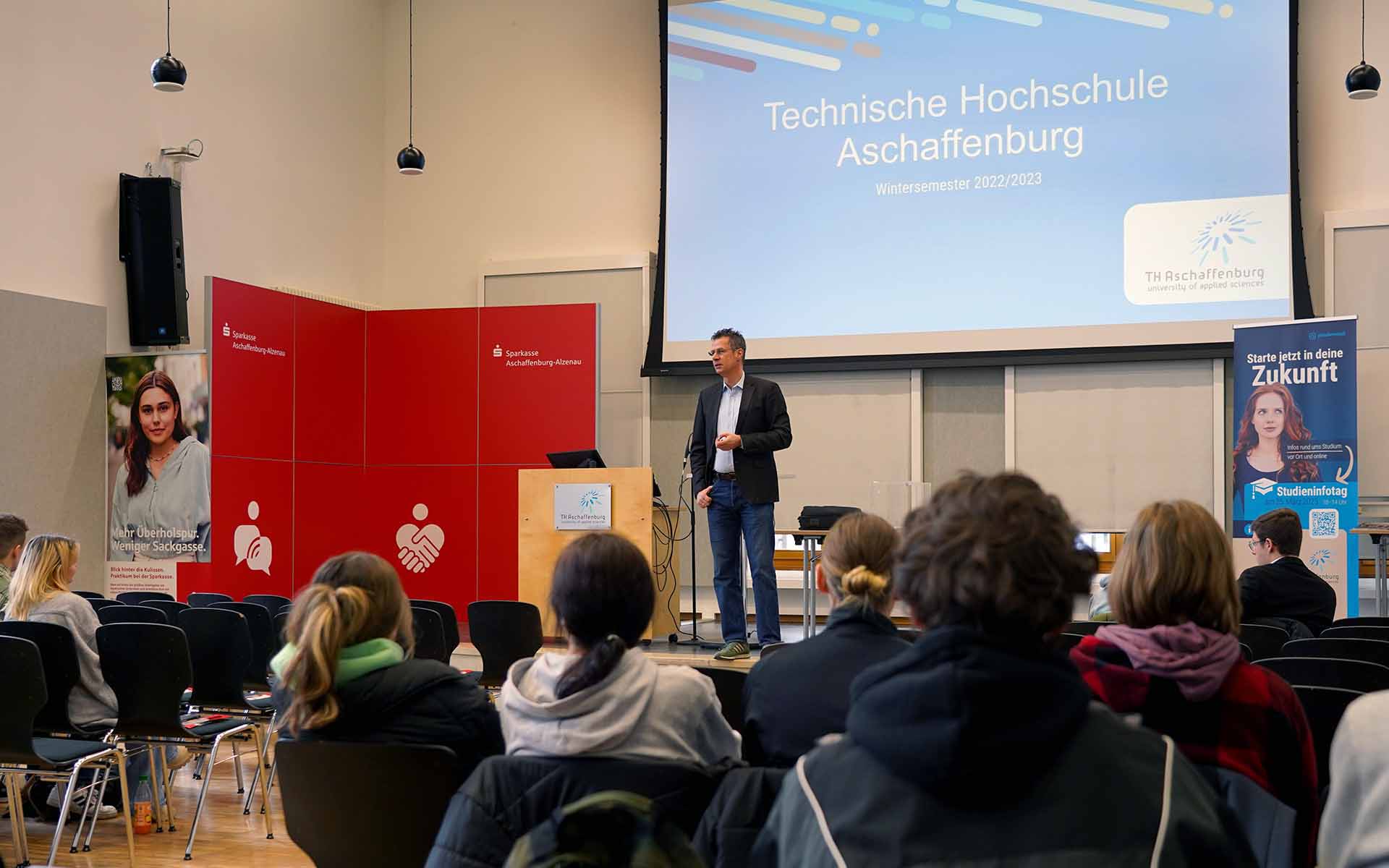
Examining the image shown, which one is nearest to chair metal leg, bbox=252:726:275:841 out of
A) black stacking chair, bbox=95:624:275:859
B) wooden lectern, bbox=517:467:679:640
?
black stacking chair, bbox=95:624:275:859

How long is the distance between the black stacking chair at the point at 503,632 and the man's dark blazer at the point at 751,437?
5.68 feet

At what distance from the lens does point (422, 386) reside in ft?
31.0

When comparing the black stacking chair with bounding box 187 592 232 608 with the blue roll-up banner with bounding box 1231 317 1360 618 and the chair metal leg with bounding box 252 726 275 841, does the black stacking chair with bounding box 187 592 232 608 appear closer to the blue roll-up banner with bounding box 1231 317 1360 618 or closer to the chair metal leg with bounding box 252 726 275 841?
the chair metal leg with bounding box 252 726 275 841

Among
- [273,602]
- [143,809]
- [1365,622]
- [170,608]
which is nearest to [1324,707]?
[1365,622]

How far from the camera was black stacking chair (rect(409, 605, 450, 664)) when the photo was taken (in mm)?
4551

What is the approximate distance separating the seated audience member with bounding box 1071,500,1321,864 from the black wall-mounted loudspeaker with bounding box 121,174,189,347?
24.1 ft

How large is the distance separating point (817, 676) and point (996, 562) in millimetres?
1098

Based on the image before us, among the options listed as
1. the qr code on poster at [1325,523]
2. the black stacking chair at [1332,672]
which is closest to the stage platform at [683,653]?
the black stacking chair at [1332,672]

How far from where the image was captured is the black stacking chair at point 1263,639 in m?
3.60

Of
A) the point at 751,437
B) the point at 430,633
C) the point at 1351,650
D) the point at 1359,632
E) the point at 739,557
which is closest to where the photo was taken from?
the point at 1351,650

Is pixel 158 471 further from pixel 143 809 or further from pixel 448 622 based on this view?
pixel 448 622

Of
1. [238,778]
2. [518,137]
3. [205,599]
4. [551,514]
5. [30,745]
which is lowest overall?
[238,778]

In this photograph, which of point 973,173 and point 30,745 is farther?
point 973,173

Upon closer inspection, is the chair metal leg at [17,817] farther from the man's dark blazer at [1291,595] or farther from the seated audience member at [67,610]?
the man's dark blazer at [1291,595]
